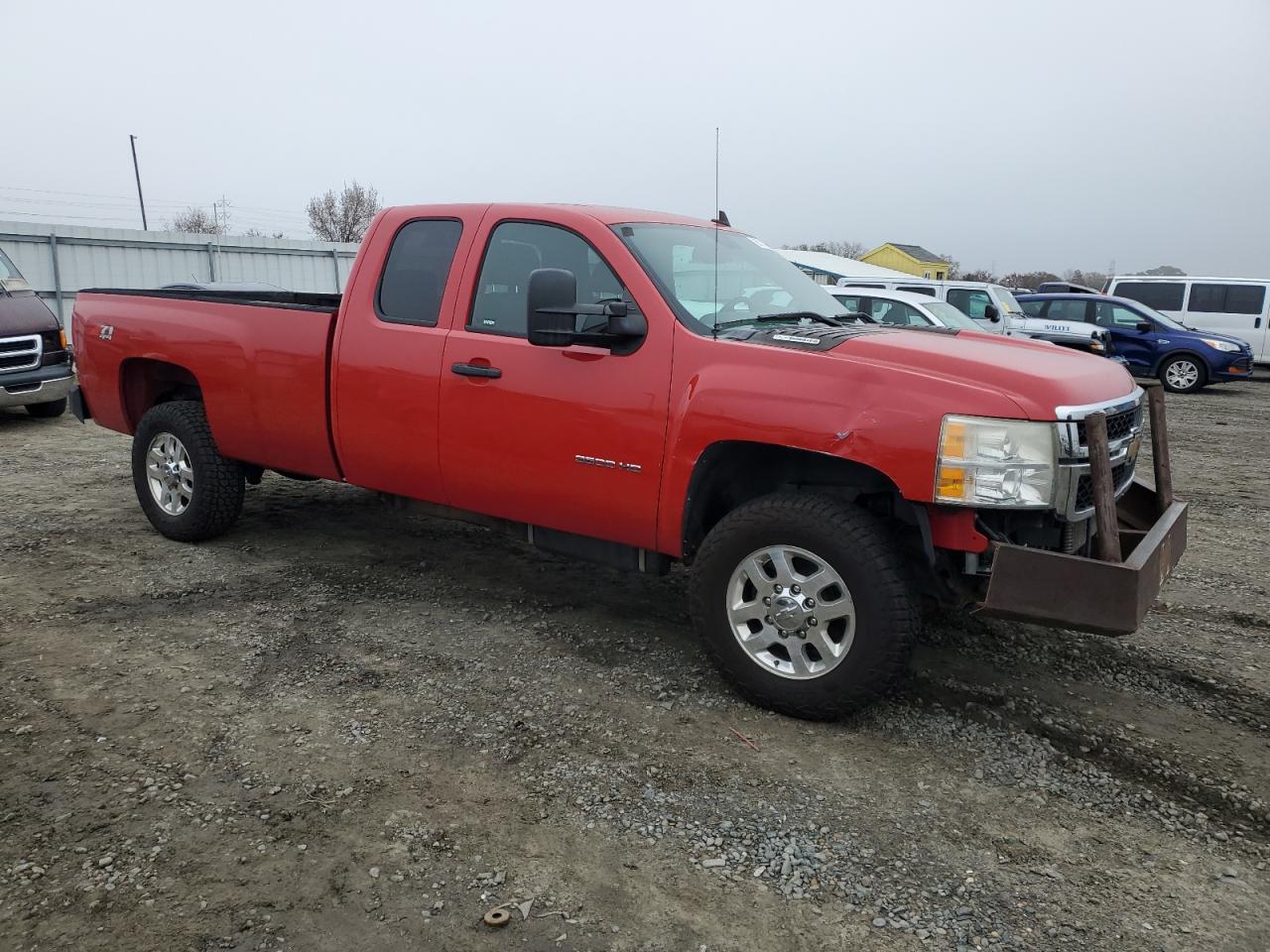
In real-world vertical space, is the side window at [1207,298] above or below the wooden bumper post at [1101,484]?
below

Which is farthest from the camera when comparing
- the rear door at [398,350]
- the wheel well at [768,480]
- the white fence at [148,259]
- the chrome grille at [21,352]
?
the white fence at [148,259]

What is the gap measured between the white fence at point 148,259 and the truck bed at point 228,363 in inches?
430

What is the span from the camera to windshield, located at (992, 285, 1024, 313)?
16969 millimetres

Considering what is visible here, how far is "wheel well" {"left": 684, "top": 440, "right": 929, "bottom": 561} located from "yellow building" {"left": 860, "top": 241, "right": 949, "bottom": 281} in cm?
5681

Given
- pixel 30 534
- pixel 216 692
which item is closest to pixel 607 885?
pixel 216 692

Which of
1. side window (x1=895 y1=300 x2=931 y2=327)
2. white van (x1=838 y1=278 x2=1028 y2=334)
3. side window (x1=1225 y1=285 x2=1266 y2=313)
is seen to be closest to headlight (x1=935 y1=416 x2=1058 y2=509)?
side window (x1=895 y1=300 x2=931 y2=327)

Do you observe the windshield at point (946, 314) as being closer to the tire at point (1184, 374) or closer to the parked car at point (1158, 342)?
the parked car at point (1158, 342)

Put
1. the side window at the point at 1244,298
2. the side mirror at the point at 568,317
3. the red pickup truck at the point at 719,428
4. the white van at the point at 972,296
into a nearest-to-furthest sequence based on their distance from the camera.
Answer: the red pickup truck at the point at 719,428, the side mirror at the point at 568,317, the white van at the point at 972,296, the side window at the point at 1244,298

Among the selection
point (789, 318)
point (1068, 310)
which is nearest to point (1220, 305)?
point (1068, 310)

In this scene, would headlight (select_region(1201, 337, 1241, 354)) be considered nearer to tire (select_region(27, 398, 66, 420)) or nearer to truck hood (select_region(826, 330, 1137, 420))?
truck hood (select_region(826, 330, 1137, 420))

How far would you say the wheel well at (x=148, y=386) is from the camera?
6086 millimetres

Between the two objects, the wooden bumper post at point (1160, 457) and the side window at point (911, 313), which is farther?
the side window at point (911, 313)

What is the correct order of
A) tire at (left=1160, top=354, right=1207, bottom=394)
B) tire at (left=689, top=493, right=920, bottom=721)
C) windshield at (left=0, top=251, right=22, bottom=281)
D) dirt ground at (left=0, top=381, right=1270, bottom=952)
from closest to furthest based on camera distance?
dirt ground at (left=0, top=381, right=1270, bottom=952) < tire at (left=689, top=493, right=920, bottom=721) < windshield at (left=0, top=251, right=22, bottom=281) < tire at (left=1160, top=354, right=1207, bottom=394)

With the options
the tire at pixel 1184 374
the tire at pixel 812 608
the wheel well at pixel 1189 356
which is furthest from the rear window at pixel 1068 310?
the tire at pixel 812 608
